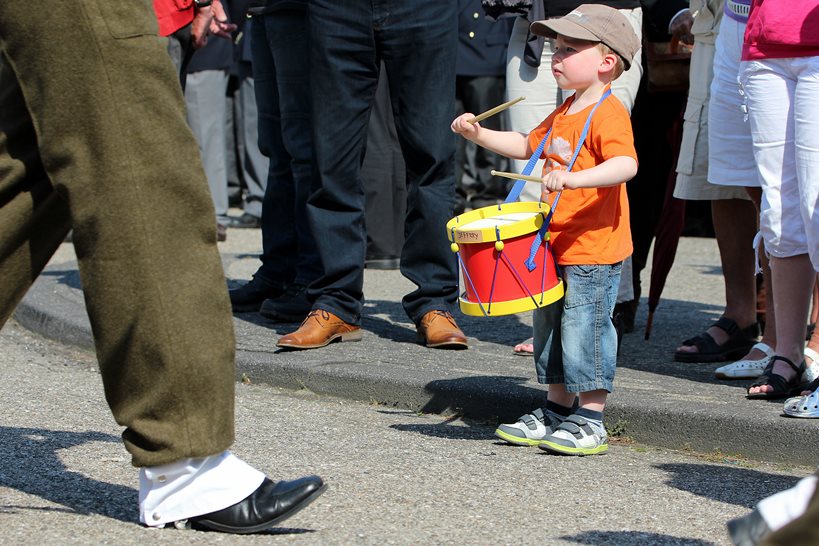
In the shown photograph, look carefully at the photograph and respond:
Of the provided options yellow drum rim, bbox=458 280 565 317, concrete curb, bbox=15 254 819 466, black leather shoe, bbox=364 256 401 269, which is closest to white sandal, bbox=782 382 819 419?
concrete curb, bbox=15 254 819 466

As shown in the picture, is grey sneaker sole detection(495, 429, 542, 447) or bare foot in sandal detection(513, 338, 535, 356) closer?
grey sneaker sole detection(495, 429, 542, 447)

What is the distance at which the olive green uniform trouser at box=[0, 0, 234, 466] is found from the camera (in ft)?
9.21

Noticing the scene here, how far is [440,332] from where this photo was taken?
541 centimetres

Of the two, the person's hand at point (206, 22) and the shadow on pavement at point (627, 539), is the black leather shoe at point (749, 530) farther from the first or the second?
the person's hand at point (206, 22)

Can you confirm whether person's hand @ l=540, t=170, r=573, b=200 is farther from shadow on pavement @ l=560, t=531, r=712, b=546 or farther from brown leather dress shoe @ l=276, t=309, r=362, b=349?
brown leather dress shoe @ l=276, t=309, r=362, b=349

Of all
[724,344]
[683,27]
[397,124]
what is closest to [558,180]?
[397,124]

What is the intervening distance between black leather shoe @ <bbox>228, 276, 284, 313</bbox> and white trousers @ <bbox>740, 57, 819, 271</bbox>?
8.67 ft

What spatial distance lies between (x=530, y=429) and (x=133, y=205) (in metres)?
1.72

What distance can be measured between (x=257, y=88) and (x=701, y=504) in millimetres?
3613

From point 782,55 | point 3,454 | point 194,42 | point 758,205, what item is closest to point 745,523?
point 3,454

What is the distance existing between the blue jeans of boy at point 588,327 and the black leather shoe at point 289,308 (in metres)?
2.15

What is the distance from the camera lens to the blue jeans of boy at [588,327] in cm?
398

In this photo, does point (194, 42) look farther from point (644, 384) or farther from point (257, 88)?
point (644, 384)

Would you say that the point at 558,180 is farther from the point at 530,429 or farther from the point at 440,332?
the point at 440,332
